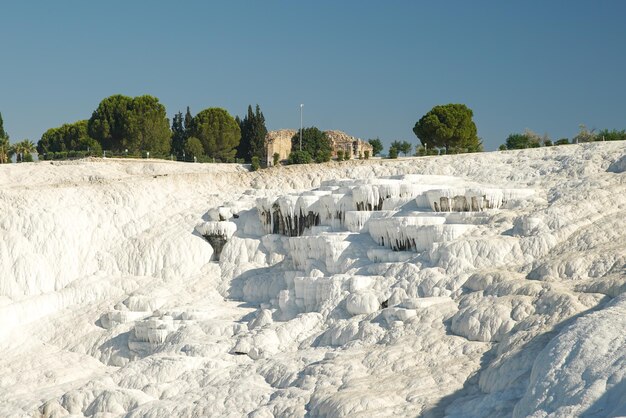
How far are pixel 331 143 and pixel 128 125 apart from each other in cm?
1678

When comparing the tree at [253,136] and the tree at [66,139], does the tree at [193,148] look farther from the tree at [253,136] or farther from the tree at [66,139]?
the tree at [66,139]

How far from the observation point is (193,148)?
70.6 metres

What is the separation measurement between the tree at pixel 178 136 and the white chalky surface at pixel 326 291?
2465 centimetres

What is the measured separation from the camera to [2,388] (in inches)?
1284

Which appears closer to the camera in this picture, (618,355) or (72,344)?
(618,355)

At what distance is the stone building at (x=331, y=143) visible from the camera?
76125 mm

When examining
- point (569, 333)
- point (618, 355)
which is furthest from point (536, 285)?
point (618, 355)

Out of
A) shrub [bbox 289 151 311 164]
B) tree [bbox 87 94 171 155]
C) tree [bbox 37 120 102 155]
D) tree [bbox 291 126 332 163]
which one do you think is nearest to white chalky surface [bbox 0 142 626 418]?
shrub [bbox 289 151 311 164]

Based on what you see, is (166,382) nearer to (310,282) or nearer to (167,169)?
(310,282)

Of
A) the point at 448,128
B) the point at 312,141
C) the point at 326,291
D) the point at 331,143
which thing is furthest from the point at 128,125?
the point at 326,291

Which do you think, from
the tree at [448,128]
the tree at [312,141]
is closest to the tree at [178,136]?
the tree at [312,141]

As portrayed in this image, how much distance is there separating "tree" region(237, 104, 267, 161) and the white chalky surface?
71.3ft

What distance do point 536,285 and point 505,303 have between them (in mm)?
1244

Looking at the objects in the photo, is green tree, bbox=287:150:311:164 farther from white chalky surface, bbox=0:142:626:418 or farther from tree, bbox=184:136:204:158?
tree, bbox=184:136:204:158
